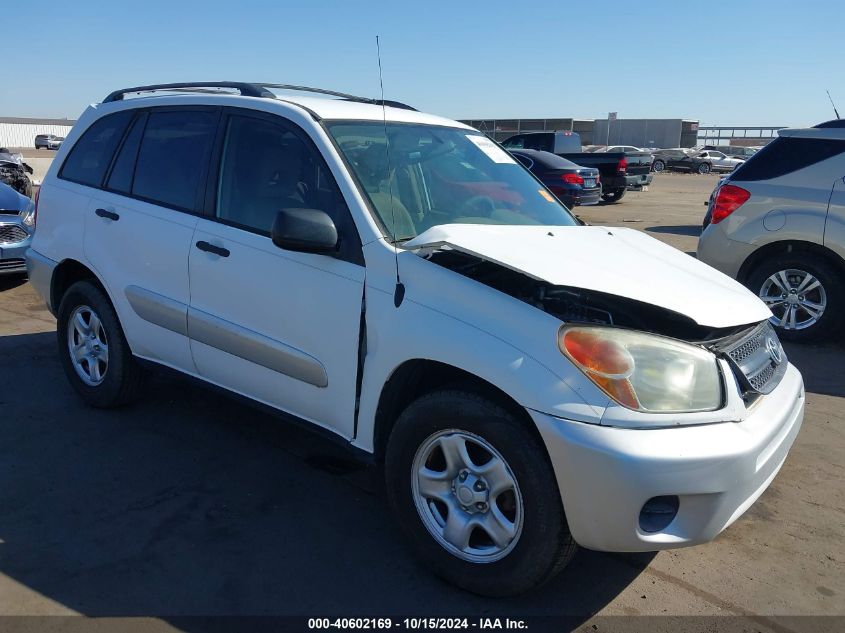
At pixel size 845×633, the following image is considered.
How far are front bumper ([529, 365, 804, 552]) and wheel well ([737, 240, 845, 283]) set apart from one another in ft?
14.5

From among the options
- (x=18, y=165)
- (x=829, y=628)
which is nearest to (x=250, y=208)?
(x=829, y=628)

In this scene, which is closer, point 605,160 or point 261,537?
point 261,537

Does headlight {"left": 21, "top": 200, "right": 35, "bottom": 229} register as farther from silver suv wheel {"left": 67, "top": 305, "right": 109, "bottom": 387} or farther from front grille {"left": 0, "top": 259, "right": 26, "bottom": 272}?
silver suv wheel {"left": 67, "top": 305, "right": 109, "bottom": 387}

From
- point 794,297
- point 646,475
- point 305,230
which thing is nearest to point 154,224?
point 305,230

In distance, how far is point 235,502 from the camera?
140 inches

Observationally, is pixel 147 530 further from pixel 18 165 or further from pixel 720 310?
pixel 18 165

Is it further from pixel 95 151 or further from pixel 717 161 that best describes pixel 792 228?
pixel 717 161

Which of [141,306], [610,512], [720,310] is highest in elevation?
[720,310]

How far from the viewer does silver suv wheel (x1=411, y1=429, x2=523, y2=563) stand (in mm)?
2738

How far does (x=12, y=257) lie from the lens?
25.7 feet

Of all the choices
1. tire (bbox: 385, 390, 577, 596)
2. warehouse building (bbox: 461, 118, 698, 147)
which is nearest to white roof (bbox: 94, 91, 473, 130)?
tire (bbox: 385, 390, 577, 596)

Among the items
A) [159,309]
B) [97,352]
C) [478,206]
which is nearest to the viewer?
[478,206]

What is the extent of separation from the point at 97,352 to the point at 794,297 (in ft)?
18.3

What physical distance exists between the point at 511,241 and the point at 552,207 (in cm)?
119
